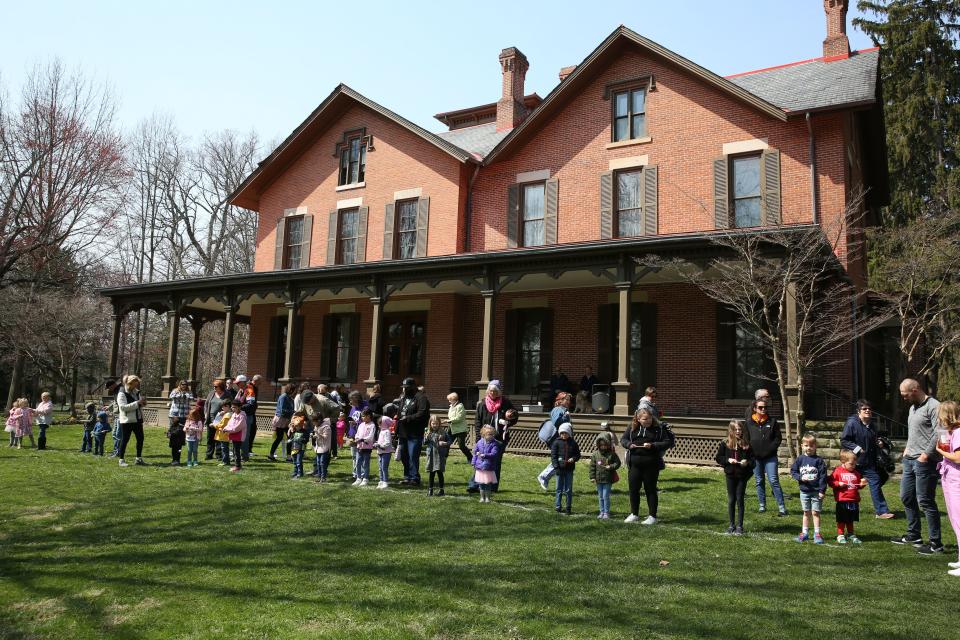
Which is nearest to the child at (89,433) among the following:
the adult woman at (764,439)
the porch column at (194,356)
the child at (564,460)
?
the porch column at (194,356)

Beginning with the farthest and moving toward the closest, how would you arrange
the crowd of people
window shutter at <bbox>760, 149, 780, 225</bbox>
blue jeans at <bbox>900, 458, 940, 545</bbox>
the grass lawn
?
1. window shutter at <bbox>760, 149, 780, 225</bbox>
2. the crowd of people
3. blue jeans at <bbox>900, 458, 940, 545</bbox>
4. the grass lawn

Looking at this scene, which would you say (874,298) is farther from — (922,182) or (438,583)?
(438,583)

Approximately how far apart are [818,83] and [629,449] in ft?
43.6

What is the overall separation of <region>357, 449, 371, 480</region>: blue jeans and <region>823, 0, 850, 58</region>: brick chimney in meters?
16.7

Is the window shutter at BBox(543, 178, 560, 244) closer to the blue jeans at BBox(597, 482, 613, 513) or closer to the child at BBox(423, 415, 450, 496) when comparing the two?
the child at BBox(423, 415, 450, 496)

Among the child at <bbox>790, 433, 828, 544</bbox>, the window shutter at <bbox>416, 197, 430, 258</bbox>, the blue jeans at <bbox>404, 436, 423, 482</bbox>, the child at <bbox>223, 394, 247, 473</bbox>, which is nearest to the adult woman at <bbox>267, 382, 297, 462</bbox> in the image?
the child at <bbox>223, 394, 247, 473</bbox>

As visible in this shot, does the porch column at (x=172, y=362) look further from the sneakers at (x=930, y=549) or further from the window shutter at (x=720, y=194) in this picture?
the sneakers at (x=930, y=549)

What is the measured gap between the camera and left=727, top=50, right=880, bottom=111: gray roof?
1628 cm

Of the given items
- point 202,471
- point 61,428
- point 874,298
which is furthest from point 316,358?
point 874,298

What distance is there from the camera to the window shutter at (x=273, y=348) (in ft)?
78.7

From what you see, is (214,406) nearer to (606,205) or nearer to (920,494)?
(606,205)

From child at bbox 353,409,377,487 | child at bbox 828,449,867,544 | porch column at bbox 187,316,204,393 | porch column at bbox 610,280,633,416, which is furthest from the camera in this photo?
porch column at bbox 187,316,204,393

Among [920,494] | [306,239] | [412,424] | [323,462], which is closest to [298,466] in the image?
[323,462]

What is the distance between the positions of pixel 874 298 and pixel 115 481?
1797cm
